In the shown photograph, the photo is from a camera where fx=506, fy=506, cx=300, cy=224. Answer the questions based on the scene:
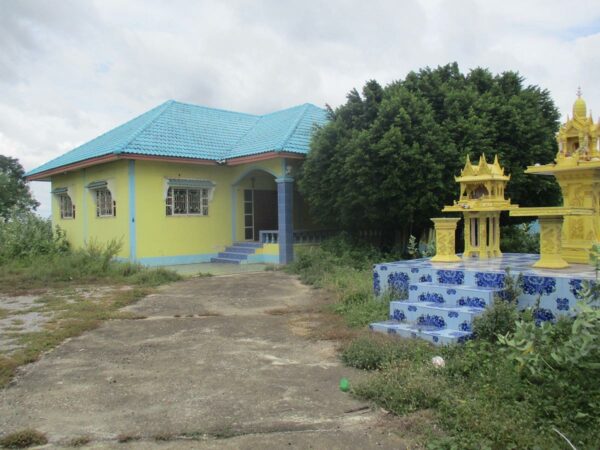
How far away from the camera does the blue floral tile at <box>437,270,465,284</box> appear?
240 inches

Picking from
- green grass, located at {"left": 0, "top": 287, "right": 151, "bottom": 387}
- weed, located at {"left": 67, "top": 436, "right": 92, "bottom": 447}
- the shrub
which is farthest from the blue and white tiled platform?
green grass, located at {"left": 0, "top": 287, "right": 151, "bottom": 387}

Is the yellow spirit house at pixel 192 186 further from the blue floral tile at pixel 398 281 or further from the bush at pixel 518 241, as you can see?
the blue floral tile at pixel 398 281

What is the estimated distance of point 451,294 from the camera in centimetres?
582

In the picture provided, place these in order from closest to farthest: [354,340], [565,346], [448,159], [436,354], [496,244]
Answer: [565,346], [436,354], [354,340], [496,244], [448,159]

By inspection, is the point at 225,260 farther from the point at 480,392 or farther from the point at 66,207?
the point at 480,392

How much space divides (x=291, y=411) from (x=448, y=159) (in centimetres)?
838

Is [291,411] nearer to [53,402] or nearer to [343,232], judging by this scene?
[53,402]

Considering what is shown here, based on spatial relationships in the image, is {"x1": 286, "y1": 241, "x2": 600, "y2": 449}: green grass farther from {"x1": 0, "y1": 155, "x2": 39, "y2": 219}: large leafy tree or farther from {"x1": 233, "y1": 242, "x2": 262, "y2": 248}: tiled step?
{"x1": 0, "y1": 155, "x2": 39, "y2": 219}: large leafy tree

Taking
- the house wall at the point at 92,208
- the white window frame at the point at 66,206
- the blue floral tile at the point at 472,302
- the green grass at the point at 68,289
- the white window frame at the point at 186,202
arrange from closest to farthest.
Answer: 1. the blue floral tile at the point at 472,302
2. the green grass at the point at 68,289
3. the house wall at the point at 92,208
4. the white window frame at the point at 186,202
5. the white window frame at the point at 66,206

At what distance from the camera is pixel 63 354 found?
5496 mm

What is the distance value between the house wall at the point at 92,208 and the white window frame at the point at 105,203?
0.44 ft

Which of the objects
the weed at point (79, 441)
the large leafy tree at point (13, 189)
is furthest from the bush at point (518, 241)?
the large leafy tree at point (13, 189)

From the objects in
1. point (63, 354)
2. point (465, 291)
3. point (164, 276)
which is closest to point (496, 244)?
point (465, 291)

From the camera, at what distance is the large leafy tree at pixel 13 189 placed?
97.6 feet
